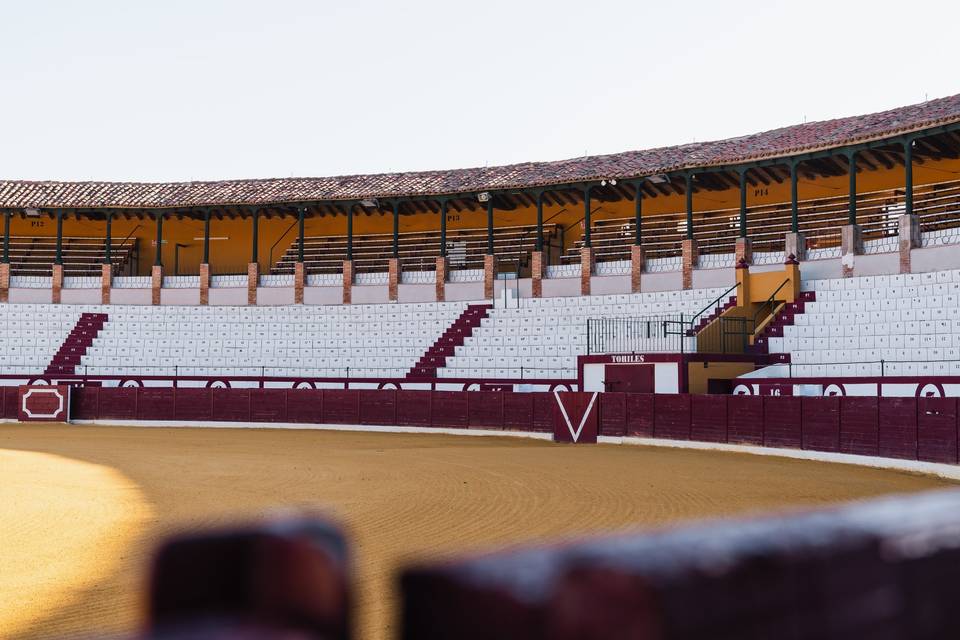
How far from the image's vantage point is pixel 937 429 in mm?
14000

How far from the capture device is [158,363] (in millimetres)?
28188

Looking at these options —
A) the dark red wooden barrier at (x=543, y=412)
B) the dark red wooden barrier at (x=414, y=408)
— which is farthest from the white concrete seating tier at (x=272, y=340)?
the dark red wooden barrier at (x=543, y=412)

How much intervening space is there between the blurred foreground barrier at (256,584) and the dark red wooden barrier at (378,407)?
78.0 ft

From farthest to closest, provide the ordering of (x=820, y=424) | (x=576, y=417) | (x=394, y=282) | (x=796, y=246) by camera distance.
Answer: (x=394, y=282), (x=796, y=246), (x=576, y=417), (x=820, y=424)

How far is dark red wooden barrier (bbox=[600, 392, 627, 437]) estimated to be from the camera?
Answer: 1992 cm

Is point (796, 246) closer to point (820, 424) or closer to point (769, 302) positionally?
point (769, 302)

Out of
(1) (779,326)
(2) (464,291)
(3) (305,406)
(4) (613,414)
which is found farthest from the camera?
(2) (464,291)

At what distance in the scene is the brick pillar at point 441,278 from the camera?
29.4m

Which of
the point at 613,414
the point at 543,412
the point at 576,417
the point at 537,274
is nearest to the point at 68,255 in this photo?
the point at 537,274

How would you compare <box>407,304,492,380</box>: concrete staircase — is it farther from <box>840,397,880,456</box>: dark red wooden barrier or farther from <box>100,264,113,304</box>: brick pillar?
<box>840,397,880,456</box>: dark red wooden barrier

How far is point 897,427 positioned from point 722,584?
15306 mm

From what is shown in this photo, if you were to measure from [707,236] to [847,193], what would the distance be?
388cm

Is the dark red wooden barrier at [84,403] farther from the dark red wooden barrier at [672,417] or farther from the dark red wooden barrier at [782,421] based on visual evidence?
the dark red wooden barrier at [782,421]

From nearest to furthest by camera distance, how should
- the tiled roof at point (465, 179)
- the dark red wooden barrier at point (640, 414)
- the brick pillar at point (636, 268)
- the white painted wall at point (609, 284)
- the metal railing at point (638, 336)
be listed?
the dark red wooden barrier at point (640, 414) < the metal railing at point (638, 336) < the tiled roof at point (465, 179) < the brick pillar at point (636, 268) < the white painted wall at point (609, 284)
